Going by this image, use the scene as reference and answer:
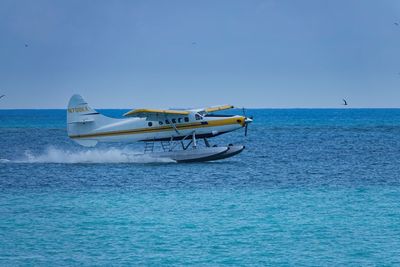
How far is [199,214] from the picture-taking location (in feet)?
90.2

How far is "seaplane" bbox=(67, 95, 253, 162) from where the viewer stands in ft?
145

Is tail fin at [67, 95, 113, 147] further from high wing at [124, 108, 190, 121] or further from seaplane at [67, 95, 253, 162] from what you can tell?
high wing at [124, 108, 190, 121]

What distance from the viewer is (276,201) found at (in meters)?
30.3

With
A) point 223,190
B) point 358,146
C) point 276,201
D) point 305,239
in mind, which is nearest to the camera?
point 305,239

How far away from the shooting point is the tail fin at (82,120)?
46.3 metres

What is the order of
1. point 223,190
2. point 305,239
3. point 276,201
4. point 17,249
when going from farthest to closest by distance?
1. point 223,190
2. point 276,201
3. point 305,239
4. point 17,249

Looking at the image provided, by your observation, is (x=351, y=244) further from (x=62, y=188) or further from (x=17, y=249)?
(x=62, y=188)

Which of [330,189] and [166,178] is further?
[166,178]

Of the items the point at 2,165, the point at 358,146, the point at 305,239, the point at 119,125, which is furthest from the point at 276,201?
the point at 358,146

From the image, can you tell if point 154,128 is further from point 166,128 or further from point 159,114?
point 159,114

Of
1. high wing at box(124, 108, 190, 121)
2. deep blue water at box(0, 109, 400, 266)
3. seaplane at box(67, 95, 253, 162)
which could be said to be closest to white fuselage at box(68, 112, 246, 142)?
seaplane at box(67, 95, 253, 162)

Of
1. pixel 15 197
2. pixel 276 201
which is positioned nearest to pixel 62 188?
pixel 15 197

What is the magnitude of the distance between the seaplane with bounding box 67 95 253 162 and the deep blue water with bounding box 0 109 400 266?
0.92 m

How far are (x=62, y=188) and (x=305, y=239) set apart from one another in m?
14.2
